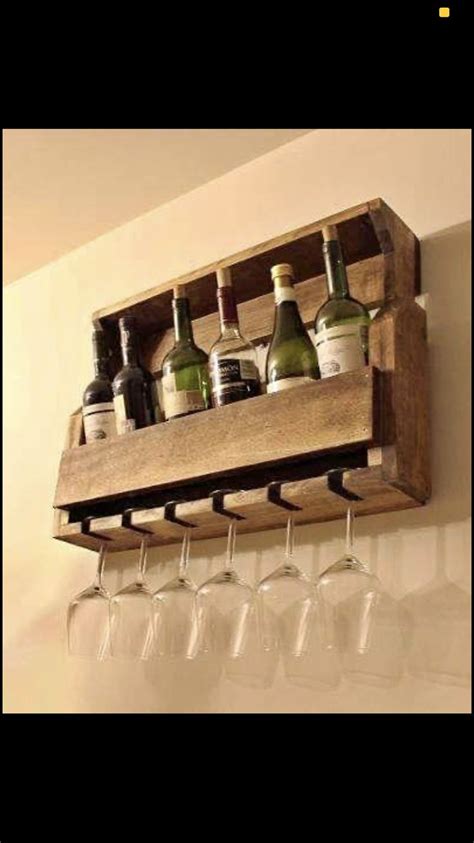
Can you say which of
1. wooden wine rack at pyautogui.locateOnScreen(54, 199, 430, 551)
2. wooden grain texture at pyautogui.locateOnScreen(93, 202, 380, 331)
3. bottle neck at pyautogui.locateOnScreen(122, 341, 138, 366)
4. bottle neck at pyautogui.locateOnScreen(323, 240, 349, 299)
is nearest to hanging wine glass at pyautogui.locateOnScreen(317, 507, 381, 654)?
wooden wine rack at pyautogui.locateOnScreen(54, 199, 430, 551)

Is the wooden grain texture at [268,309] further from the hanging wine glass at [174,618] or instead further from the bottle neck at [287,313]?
the hanging wine glass at [174,618]

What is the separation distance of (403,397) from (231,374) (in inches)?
11.8

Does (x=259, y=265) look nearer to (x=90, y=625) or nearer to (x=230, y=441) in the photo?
(x=230, y=441)

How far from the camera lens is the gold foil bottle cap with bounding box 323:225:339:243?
1.45 meters

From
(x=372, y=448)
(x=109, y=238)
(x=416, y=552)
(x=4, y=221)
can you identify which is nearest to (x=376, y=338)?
(x=372, y=448)

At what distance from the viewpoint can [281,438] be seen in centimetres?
140

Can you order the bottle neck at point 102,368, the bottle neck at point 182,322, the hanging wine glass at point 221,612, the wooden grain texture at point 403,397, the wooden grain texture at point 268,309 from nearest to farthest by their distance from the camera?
the wooden grain texture at point 403,397
the hanging wine glass at point 221,612
the wooden grain texture at point 268,309
the bottle neck at point 182,322
the bottle neck at point 102,368

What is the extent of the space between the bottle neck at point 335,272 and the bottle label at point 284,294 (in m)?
0.09

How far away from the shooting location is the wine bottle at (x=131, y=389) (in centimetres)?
166

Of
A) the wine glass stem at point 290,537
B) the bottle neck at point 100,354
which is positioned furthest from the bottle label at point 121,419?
the wine glass stem at point 290,537

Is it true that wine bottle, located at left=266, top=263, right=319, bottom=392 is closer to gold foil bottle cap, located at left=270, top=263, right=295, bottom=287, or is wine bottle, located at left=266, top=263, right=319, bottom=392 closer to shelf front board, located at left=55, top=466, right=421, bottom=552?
gold foil bottle cap, located at left=270, top=263, right=295, bottom=287

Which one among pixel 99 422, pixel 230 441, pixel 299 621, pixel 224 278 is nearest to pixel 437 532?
pixel 299 621

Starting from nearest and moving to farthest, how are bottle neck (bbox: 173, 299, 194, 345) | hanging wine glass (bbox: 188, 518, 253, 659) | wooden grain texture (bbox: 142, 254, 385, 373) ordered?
hanging wine glass (bbox: 188, 518, 253, 659)
wooden grain texture (bbox: 142, 254, 385, 373)
bottle neck (bbox: 173, 299, 194, 345)

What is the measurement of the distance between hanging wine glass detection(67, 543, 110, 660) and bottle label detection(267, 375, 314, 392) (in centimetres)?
44
